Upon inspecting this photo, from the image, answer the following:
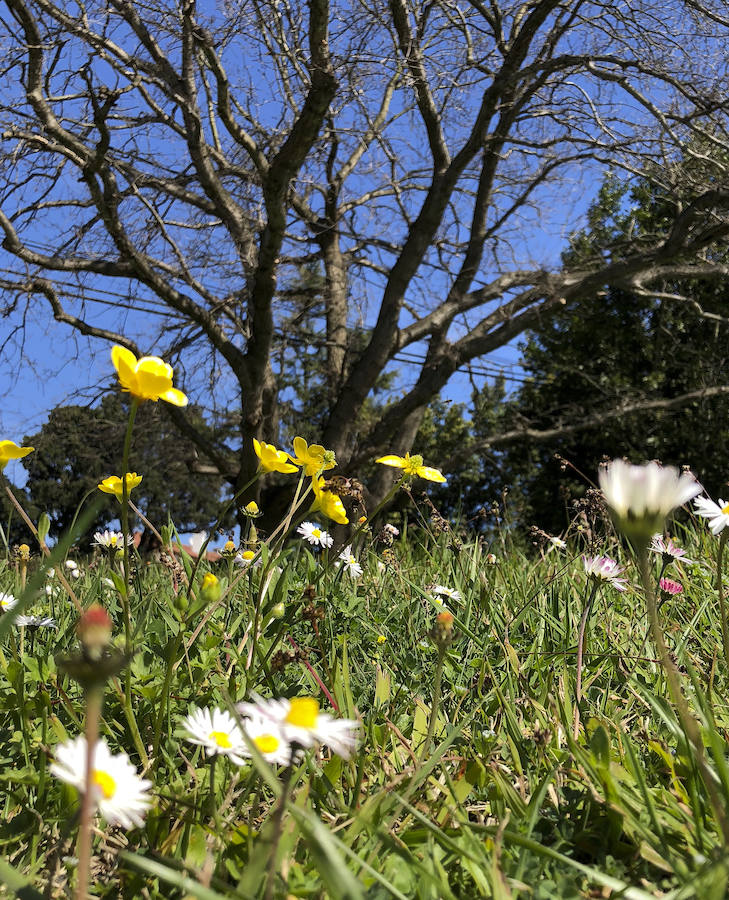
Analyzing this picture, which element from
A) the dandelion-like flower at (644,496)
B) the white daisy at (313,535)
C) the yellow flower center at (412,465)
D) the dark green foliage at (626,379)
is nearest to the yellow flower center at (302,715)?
the dandelion-like flower at (644,496)

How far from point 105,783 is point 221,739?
0.51ft

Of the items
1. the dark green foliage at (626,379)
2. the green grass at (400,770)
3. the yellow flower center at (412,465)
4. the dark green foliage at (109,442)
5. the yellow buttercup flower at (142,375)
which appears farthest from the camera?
the dark green foliage at (626,379)

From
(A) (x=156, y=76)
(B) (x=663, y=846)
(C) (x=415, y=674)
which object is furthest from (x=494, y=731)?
(A) (x=156, y=76)

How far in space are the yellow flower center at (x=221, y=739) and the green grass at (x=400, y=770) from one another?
63 mm

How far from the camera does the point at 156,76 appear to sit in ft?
18.9

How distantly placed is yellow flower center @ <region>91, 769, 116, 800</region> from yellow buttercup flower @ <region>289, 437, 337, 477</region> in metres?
0.59

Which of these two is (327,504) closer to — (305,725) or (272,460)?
(272,460)

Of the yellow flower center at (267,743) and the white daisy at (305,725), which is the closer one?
the white daisy at (305,725)

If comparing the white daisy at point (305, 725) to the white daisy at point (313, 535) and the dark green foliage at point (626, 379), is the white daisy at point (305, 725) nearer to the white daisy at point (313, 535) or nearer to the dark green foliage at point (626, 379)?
the white daisy at point (313, 535)

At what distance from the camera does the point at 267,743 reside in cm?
73

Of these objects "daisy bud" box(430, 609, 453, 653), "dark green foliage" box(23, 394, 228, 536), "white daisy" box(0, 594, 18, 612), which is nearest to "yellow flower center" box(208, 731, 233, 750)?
"daisy bud" box(430, 609, 453, 653)

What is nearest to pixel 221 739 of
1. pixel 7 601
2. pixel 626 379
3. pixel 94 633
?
pixel 94 633

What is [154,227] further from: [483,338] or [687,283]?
[687,283]

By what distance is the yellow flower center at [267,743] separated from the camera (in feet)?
2.37
